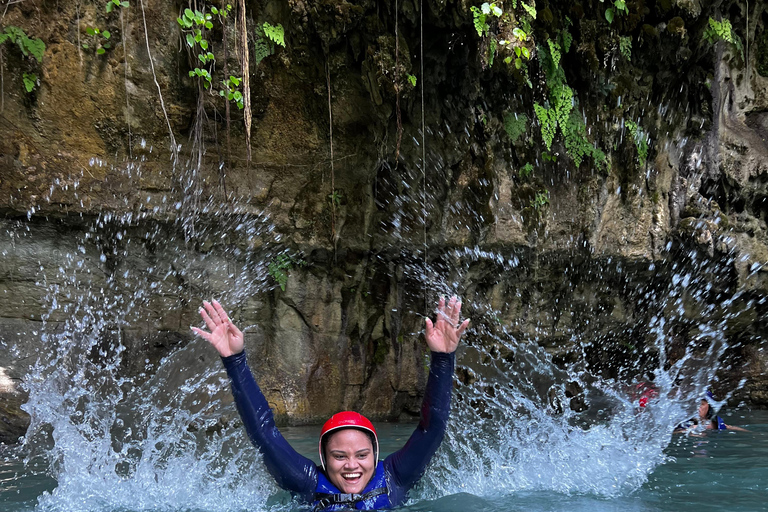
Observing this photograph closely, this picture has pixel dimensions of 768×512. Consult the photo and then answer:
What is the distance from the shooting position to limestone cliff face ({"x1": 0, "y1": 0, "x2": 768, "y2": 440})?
23.7 ft

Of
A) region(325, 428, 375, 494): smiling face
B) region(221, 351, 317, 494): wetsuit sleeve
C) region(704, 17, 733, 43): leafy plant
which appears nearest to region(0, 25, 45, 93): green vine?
region(221, 351, 317, 494): wetsuit sleeve

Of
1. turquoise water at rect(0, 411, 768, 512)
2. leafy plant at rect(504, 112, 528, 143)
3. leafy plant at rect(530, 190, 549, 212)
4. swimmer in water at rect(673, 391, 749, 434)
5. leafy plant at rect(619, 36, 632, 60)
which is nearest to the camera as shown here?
turquoise water at rect(0, 411, 768, 512)

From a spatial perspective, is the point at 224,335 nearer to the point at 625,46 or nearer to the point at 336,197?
the point at 336,197

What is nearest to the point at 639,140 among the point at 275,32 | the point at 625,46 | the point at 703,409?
the point at 625,46

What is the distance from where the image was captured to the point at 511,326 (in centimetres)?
973

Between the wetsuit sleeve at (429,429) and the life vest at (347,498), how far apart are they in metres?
0.12

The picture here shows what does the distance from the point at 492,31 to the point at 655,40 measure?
3.01m

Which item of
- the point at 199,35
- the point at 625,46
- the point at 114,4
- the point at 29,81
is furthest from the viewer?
the point at 625,46

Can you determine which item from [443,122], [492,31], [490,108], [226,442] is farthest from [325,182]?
[226,442]

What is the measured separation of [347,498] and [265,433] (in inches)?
25.5

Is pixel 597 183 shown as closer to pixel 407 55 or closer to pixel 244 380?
pixel 407 55

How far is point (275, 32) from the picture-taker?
7.27 m

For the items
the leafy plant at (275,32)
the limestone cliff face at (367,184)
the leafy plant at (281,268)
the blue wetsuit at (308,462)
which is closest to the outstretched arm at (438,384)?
the blue wetsuit at (308,462)

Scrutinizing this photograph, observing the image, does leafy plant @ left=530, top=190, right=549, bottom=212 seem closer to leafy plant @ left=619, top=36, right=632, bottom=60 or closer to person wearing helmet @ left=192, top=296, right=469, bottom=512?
leafy plant @ left=619, top=36, right=632, bottom=60
